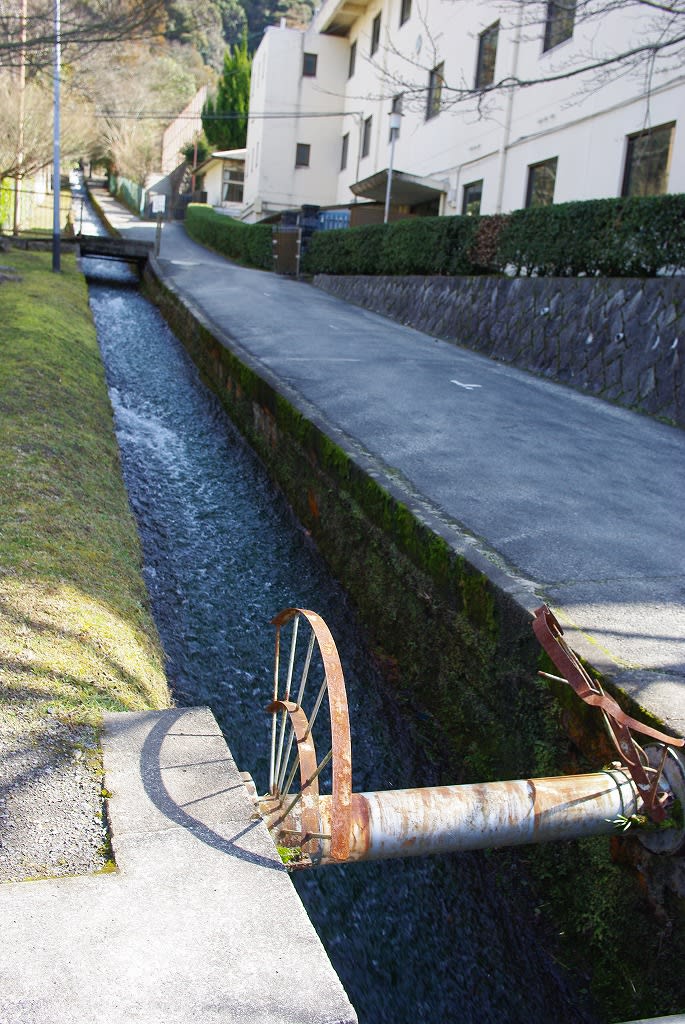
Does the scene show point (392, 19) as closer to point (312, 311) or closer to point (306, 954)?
point (312, 311)

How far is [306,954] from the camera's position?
207 centimetres

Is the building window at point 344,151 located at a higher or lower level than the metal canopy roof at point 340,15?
lower

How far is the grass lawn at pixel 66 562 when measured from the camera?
335 centimetres

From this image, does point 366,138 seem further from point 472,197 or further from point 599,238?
point 599,238

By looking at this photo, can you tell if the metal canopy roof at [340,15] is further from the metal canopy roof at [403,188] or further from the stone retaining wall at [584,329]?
the stone retaining wall at [584,329]

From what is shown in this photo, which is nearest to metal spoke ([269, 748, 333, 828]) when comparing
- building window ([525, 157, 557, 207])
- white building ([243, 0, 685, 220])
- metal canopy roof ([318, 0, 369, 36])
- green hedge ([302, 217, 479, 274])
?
white building ([243, 0, 685, 220])

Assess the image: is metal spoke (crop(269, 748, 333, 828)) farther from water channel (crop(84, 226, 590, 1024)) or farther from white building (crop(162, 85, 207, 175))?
white building (crop(162, 85, 207, 175))

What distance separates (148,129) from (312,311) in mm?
50240

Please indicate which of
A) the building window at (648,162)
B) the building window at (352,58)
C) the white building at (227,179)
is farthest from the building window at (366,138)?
the building window at (648,162)

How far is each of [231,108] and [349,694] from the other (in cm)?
5649

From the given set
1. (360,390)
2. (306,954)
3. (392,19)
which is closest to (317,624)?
(306,954)

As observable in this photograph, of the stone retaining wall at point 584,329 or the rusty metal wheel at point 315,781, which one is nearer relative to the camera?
the rusty metal wheel at point 315,781

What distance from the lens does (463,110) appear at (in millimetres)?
18766

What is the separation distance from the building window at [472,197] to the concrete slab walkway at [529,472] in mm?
8081
